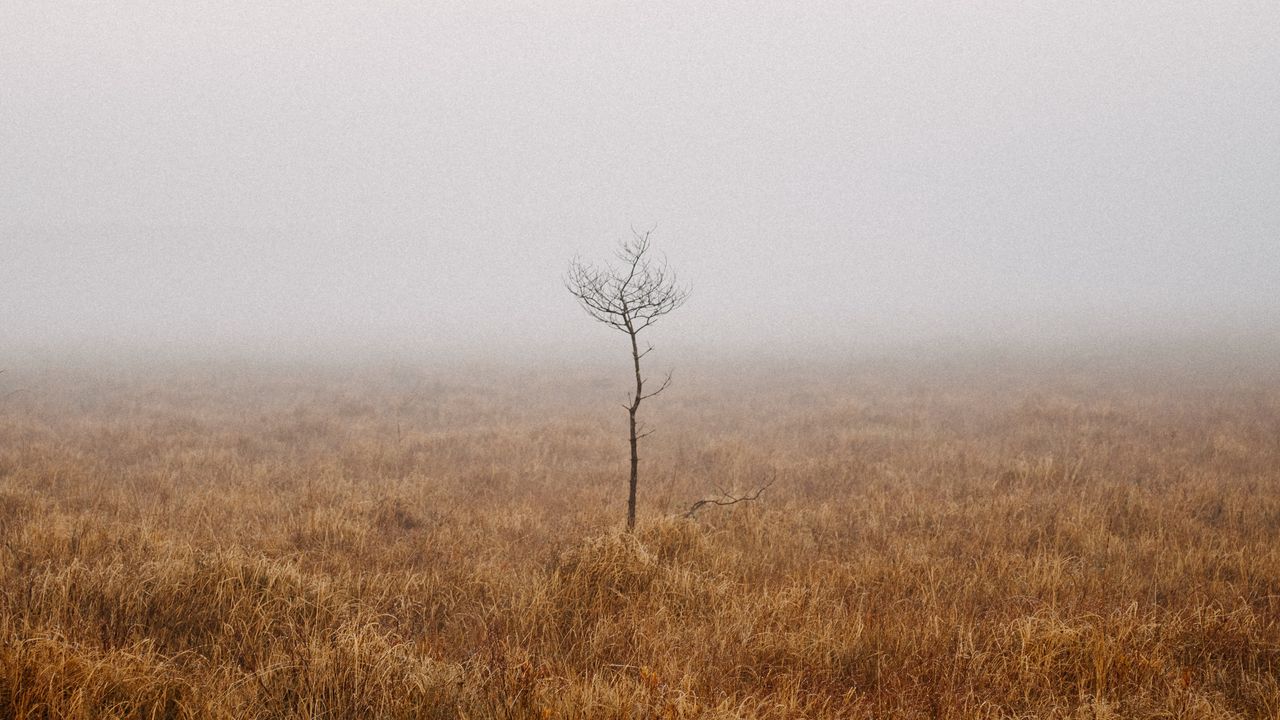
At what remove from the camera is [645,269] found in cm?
683

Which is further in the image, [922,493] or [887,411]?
[887,411]

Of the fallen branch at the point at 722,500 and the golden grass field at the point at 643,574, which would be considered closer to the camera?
the golden grass field at the point at 643,574

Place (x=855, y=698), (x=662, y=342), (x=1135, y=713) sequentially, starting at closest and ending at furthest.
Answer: (x=1135, y=713), (x=855, y=698), (x=662, y=342)

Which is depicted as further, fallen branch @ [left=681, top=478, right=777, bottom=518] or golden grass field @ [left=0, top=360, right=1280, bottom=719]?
fallen branch @ [left=681, top=478, right=777, bottom=518]

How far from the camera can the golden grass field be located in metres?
2.92

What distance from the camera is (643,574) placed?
4.38 m

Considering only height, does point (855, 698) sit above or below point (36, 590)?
below

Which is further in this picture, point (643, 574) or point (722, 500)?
point (722, 500)

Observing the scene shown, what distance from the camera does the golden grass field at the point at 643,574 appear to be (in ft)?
9.59

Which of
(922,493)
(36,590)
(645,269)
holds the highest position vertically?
(645,269)

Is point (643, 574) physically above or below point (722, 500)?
above

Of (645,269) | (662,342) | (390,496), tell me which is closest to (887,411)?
(645,269)

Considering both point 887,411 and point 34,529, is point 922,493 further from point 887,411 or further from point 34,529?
point 34,529

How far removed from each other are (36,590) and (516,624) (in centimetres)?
308
